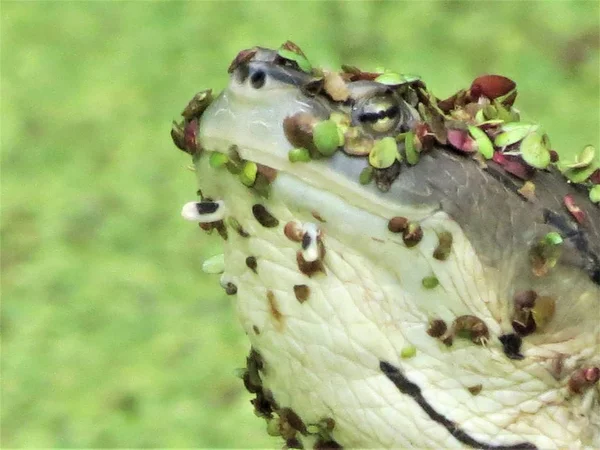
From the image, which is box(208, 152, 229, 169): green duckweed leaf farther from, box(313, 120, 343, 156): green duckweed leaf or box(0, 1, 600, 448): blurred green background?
box(0, 1, 600, 448): blurred green background

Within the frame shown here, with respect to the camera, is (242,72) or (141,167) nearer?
(242,72)

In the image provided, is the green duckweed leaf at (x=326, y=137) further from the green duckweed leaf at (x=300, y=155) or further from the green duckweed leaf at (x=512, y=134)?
the green duckweed leaf at (x=512, y=134)

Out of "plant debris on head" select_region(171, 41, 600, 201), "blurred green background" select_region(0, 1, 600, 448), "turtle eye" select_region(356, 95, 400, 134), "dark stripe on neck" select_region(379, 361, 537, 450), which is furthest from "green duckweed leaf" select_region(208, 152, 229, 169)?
"blurred green background" select_region(0, 1, 600, 448)

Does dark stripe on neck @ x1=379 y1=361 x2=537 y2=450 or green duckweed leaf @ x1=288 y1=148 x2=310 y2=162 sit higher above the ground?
green duckweed leaf @ x1=288 y1=148 x2=310 y2=162

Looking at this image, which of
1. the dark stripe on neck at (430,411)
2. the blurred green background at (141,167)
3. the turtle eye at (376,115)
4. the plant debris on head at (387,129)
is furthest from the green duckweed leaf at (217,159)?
the blurred green background at (141,167)

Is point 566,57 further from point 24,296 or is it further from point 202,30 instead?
point 24,296

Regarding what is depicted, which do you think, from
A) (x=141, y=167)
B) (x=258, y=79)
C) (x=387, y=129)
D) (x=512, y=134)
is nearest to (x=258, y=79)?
(x=258, y=79)

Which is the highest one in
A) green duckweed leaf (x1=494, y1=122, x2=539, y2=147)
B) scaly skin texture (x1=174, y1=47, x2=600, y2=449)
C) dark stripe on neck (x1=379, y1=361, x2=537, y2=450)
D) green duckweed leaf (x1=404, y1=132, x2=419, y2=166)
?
green duckweed leaf (x1=494, y1=122, x2=539, y2=147)

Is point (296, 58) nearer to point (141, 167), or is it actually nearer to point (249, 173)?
point (249, 173)
